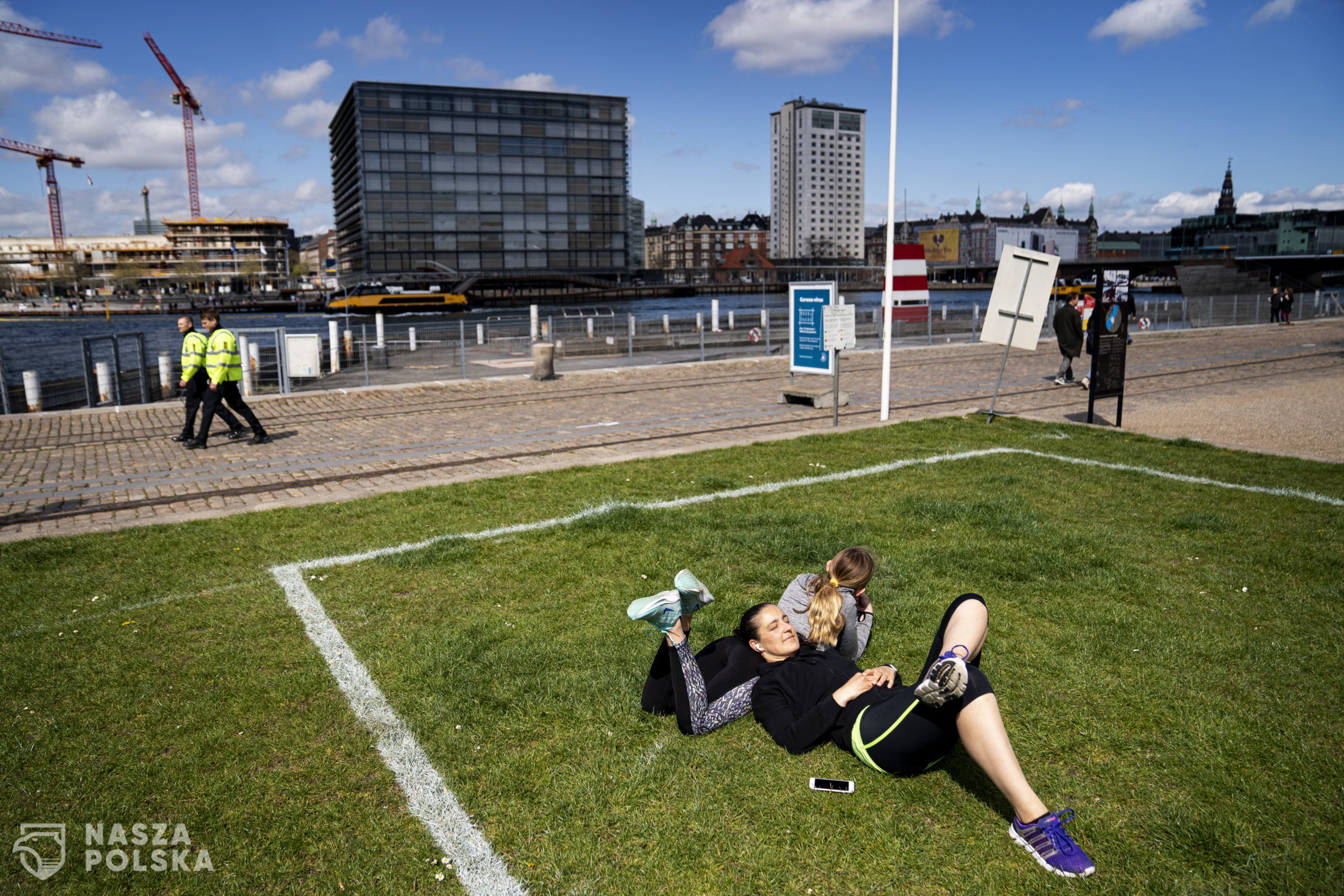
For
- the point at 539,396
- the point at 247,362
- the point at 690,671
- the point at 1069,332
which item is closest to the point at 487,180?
the point at 247,362

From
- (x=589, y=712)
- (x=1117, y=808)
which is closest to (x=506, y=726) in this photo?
(x=589, y=712)

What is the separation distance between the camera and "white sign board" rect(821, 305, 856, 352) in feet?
37.9

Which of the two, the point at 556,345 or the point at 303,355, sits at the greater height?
the point at 303,355

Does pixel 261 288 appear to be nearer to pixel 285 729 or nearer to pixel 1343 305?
pixel 1343 305

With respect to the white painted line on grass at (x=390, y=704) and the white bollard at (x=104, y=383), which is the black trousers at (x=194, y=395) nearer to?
the white painted line on grass at (x=390, y=704)

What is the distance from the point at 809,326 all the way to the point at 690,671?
12.2m

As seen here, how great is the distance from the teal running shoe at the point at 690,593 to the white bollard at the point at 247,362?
16127mm

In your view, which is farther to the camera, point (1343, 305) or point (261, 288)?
point (261, 288)

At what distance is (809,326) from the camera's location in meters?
15.4

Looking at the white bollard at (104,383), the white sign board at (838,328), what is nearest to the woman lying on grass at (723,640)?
the white sign board at (838,328)

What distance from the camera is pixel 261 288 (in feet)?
503

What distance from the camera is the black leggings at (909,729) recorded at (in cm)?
327

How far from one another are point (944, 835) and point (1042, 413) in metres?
11.6

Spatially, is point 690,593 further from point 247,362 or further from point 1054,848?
point 247,362
